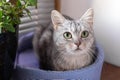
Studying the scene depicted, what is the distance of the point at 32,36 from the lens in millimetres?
1215

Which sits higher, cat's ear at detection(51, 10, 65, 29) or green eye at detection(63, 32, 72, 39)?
cat's ear at detection(51, 10, 65, 29)

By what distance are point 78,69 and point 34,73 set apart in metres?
0.18

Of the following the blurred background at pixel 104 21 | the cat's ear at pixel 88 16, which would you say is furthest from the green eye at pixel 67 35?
the blurred background at pixel 104 21

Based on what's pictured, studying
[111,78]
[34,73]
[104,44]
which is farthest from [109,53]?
[34,73]

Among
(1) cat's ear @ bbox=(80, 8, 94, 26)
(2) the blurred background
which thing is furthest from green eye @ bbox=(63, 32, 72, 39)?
(2) the blurred background

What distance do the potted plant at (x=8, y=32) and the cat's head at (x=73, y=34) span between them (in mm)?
151

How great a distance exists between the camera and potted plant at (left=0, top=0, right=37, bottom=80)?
0.76 m

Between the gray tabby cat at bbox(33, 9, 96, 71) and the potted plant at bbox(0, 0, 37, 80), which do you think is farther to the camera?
the gray tabby cat at bbox(33, 9, 96, 71)

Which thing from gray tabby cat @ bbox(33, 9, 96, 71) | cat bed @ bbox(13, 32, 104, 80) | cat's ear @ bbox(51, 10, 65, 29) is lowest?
cat bed @ bbox(13, 32, 104, 80)

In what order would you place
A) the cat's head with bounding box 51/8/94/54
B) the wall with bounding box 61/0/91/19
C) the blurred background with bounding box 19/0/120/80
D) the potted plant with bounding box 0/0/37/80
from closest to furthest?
the potted plant with bounding box 0/0/37/80
the cat's head with bounding box 51/8/94/54
the blurred background with bounding box 19/0/120/80
the wall with bounding box 61/0/91/19

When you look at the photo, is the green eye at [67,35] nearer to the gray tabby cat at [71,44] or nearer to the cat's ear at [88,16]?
the gray tabby cat at [71,44]

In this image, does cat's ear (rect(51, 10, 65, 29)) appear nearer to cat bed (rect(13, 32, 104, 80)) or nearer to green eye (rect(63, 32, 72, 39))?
green eye (rect(63, 32, 72, 39))

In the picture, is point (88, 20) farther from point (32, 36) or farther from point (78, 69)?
point (32, 36)

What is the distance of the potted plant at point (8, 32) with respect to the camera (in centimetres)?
76
